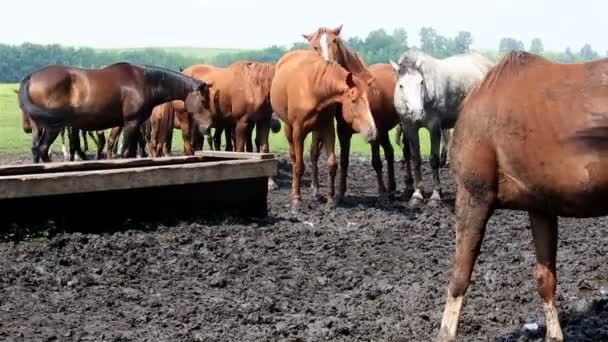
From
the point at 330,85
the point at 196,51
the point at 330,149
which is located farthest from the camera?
the point at 196,51

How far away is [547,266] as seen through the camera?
5.48 metres

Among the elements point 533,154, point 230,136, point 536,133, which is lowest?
point 230,136

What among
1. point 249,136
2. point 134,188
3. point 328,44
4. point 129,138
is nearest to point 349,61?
point 328,44

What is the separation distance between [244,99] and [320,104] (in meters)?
4.07

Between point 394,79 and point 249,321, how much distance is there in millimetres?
8145

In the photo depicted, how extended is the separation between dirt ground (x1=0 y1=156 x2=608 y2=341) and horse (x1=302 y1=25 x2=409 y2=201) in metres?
2.81

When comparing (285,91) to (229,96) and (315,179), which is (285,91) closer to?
(315,179)

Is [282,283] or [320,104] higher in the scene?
[320,104]

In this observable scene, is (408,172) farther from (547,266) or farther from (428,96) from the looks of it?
(547,266)

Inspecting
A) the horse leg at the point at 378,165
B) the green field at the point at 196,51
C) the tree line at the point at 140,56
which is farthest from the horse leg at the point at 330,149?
the green field at the point at 196,51

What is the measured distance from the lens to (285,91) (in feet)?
42.5

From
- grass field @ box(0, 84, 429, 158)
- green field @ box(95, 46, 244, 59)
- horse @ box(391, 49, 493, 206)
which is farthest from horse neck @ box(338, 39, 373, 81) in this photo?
green field @ box(95, 46, 244, 59)

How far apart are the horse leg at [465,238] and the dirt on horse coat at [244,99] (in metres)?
10.6

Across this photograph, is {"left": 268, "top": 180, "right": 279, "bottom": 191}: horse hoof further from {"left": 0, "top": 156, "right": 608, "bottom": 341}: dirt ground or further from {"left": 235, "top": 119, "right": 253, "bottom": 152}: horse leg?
→ {"left": 0, "top": 156, "right": 608, "bottom": 341}: dirt ground
